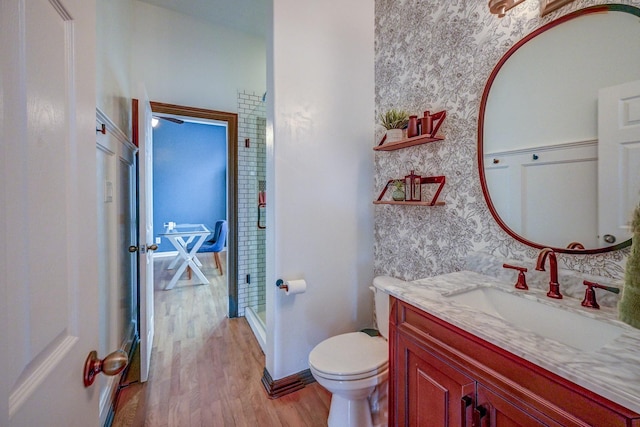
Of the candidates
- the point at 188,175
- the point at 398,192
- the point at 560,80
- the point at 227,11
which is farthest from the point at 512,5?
the point at 188,175

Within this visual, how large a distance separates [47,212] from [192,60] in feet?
9.54

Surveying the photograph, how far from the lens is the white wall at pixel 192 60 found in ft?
8.45

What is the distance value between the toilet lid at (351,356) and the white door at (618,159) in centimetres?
107

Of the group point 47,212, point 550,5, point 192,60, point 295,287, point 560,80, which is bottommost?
point 295,287

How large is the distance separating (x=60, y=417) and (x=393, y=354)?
1.02 meters

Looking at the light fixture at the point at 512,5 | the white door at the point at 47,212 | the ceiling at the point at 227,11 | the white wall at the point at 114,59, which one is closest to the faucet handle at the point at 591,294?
the light fixture at the point at 512,5

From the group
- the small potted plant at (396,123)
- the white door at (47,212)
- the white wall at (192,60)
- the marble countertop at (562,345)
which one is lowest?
the marble countertop at (562,345)

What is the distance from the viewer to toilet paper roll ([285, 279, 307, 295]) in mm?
1714

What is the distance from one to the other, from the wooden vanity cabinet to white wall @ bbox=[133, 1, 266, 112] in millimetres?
2770

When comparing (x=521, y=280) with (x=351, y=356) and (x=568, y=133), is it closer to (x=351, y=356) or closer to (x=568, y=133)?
(x=568, y=133)

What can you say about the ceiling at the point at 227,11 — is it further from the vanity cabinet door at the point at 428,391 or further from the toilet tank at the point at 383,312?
the vanity cabinet door at the point at 428,391

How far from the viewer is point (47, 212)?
463 millimetres

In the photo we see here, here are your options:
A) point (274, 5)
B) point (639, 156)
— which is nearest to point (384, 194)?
point (639, 156)

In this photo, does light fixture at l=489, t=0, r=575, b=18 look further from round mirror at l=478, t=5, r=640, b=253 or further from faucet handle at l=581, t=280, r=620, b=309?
faucet handle at l=581, t=280, r=620, b=309
